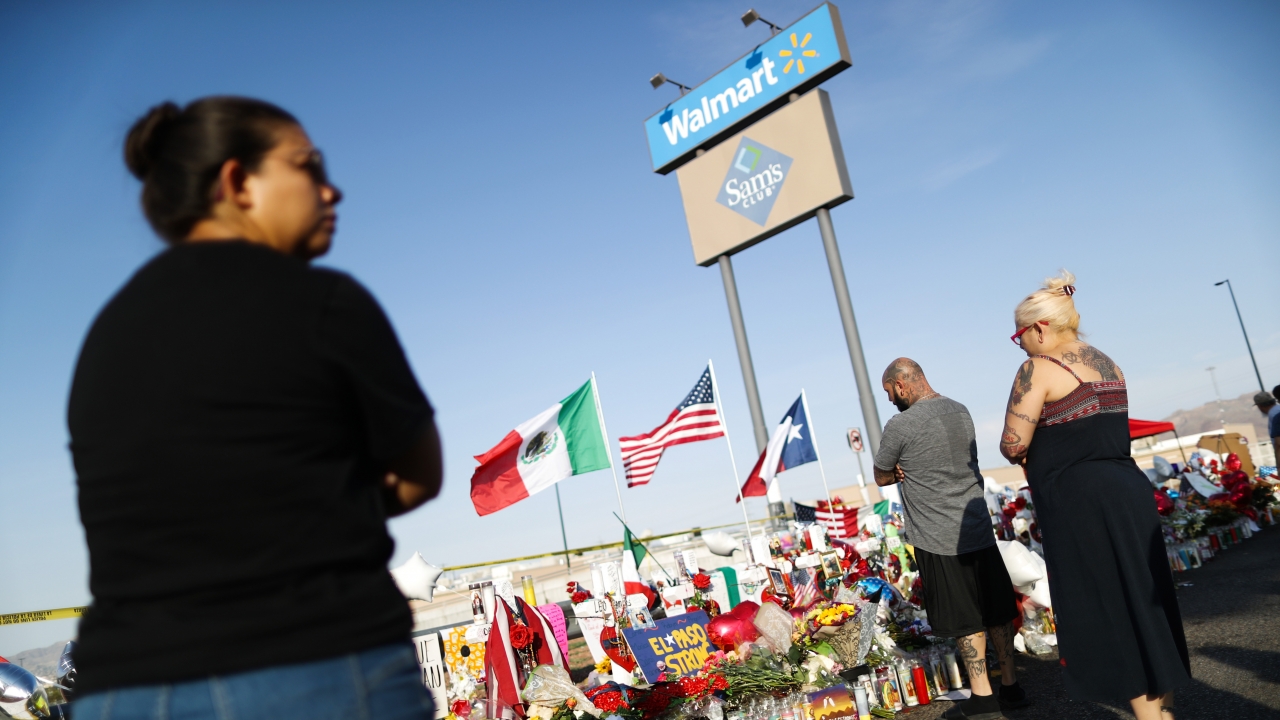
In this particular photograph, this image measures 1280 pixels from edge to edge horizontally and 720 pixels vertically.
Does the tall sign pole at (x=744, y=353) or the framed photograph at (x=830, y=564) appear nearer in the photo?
the framed photograph at (x=830, y=564)

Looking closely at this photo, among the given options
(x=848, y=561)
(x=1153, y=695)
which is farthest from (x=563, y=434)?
(x=1153, y=695)

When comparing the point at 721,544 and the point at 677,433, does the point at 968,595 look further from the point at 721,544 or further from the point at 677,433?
the point at 677,433

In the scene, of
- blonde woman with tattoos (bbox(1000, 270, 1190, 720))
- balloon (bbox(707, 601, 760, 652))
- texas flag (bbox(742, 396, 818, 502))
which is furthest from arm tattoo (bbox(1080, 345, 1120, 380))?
texas flag (bbox(742, 396, 818, 502))

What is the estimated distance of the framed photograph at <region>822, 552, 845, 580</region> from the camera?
8352mm

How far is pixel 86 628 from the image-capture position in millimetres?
1109

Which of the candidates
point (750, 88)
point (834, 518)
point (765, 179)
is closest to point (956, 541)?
point (834, 518)

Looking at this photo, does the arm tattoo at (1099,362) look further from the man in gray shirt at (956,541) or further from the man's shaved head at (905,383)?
the man's shaved head at (905,383)

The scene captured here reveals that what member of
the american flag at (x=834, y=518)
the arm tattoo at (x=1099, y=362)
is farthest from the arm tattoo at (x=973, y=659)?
the american flag at (x=834, y=518)

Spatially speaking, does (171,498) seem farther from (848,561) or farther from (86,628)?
(848,561)

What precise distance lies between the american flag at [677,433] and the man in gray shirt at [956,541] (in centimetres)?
642

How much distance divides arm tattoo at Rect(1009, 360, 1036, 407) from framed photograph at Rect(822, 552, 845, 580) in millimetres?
5231

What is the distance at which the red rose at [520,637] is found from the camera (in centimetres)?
552

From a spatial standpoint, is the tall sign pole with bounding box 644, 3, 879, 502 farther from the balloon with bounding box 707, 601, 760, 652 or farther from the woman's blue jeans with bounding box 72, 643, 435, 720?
the woman's blue jeans with bounding box 72, 643, 435, 720

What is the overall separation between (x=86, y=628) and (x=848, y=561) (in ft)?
25.0
